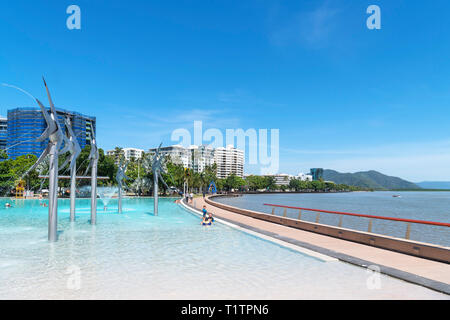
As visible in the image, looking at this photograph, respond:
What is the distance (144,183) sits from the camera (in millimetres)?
95000

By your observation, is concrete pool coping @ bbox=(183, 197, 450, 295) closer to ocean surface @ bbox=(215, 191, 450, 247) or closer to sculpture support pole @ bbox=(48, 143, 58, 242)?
ocean surface @ bbox=(215, 191, 450, 247)

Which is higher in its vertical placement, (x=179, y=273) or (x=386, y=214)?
(x=179, y=273)

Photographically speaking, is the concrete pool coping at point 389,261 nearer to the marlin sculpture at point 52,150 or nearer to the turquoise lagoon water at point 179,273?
the turquoise lagoon water at point 179,273

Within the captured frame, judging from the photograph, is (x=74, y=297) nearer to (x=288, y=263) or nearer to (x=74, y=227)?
(x=288, y=263)

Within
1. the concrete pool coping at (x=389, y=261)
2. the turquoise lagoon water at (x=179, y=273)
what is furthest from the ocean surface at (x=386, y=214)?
the turquoise lagoon water at (x=179, y=273)

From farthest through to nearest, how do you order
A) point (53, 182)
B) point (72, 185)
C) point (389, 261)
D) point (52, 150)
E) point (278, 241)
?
point (72, 185) → point (52, 150) → point (53, 182) → point (278, 241) → point (389, 261)

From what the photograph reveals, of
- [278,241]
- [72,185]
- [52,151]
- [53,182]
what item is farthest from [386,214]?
[52,151]

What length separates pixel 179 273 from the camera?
953 centimetres

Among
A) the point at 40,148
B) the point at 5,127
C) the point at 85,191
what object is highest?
the point at 5,127

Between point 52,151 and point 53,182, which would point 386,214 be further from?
point 52,151

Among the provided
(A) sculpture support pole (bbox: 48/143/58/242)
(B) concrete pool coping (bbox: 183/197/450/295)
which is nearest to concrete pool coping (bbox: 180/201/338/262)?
(B) concrete pool coping (bbox: 183/197/450/295)

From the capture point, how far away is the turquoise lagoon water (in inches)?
294
